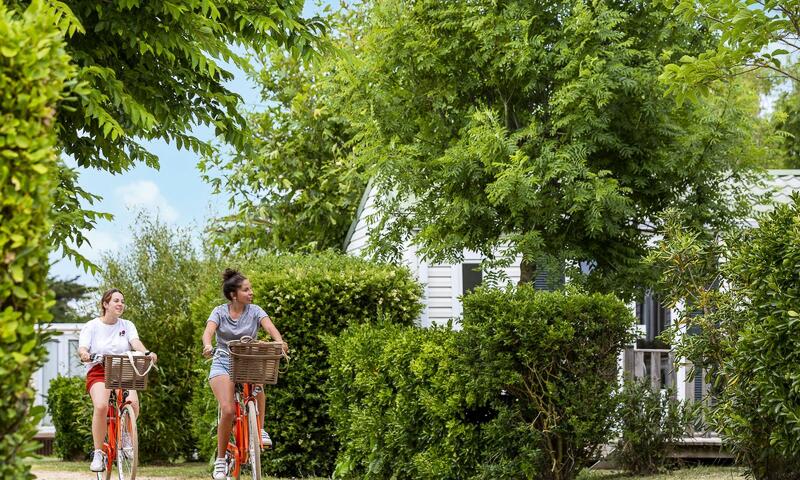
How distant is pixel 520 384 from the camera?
945 cm

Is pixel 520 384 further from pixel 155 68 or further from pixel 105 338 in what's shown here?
pixel 155 68

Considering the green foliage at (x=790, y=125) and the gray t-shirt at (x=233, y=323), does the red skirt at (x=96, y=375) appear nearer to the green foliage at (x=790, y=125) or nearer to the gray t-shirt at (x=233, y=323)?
the gray t-shirt at (x=233, y=323)

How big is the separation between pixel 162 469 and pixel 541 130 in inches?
275

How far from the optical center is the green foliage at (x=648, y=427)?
11016mm

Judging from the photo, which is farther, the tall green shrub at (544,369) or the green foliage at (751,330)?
the tall green shrub at (544,369)

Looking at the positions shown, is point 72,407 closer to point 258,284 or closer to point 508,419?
point 258,284

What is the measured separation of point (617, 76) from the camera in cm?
1377

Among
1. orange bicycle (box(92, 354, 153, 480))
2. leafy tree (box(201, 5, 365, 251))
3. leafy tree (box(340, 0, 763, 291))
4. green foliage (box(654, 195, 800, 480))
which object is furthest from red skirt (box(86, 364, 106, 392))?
leafy tree (box(201, 5, 365, 251))

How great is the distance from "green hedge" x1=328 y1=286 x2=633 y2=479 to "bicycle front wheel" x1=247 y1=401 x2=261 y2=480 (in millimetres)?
1751

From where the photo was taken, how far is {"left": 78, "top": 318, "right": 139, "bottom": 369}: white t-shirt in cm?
1027

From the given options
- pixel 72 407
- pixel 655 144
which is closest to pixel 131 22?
pixel 655 144

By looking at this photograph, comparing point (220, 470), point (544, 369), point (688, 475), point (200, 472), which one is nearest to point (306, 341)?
point (200, 472)

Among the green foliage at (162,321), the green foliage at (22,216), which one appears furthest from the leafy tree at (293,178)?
the green foliage at (22,216)

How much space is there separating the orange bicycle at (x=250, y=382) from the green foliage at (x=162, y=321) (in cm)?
611
